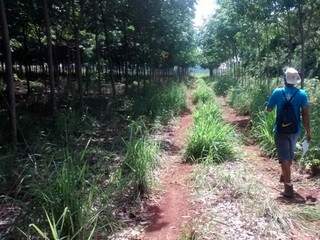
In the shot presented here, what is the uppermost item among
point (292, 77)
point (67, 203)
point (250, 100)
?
A: point (292, 77)

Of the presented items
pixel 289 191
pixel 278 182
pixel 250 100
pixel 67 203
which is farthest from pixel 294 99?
pixel 250 100

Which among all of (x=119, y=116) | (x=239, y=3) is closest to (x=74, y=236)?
(x=119, y=116)

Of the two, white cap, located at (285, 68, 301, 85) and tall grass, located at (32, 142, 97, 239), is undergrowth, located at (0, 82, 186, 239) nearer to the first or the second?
tall grass, located at (32, 142, 97, 239)

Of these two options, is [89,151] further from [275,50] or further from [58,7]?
[275,50]

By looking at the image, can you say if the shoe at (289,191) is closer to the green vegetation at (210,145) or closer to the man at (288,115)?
the man at (288,115)

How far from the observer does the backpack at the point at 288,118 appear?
6.79 meters

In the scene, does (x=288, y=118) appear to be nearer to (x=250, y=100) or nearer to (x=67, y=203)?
(x=67, y=203)

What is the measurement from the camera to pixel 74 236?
170 inches

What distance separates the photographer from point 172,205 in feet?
21.3

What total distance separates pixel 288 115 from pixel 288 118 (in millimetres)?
45

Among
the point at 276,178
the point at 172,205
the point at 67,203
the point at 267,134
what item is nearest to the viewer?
the point at 67,203

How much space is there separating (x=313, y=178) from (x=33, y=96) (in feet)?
42.7

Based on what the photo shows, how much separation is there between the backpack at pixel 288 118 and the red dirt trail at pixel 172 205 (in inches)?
68.6

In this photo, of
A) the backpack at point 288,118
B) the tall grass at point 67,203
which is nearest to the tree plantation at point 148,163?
the tall grass at point 67,203
